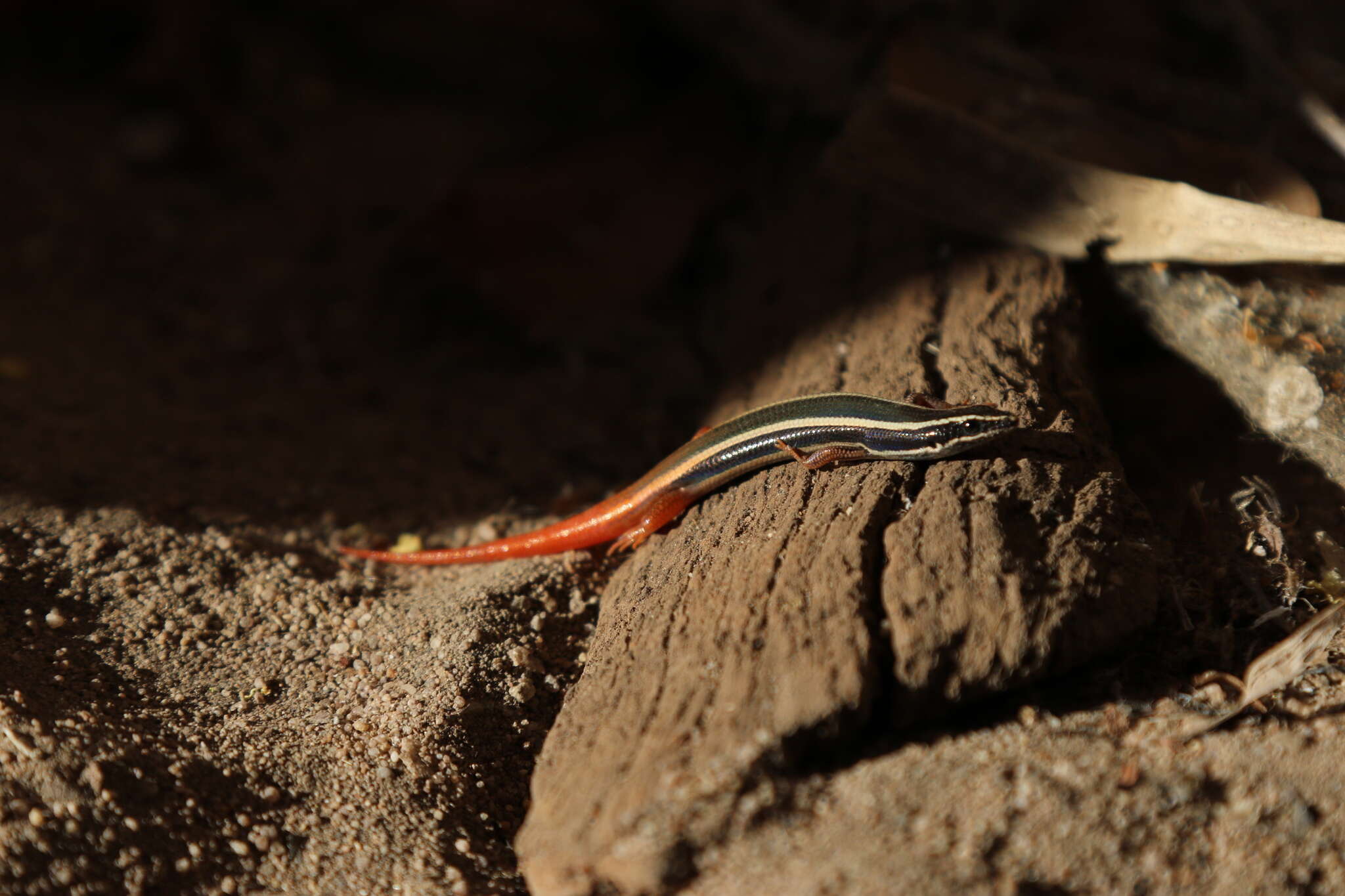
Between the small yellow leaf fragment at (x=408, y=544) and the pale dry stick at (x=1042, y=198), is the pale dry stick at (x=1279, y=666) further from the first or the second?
the small yellow leaf fragment at (x=408, y=544)

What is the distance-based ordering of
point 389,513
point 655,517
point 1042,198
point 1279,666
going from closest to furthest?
point 1279,666
point 655,517
point 1042,198
point 389,513

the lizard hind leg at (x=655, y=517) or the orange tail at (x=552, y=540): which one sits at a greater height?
the orange tail at (x=552, y=540)

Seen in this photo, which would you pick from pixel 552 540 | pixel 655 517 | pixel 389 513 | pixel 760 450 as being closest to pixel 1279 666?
pixel 760 450

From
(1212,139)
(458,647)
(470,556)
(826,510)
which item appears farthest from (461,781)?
(1212,139)

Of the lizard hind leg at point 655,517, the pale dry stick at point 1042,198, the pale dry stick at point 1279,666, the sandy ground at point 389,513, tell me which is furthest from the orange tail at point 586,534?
the pale dry stick at point 1042,198

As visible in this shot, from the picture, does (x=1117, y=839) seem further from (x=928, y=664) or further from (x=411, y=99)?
(x=411, y=99)

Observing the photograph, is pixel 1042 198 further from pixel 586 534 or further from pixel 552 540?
pixel 552 540

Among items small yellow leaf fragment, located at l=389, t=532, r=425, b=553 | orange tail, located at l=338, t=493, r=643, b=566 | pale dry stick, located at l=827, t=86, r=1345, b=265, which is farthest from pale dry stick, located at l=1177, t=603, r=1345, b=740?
small yellow leaf fragment, located at l=389, t=532, r=425, b=553
